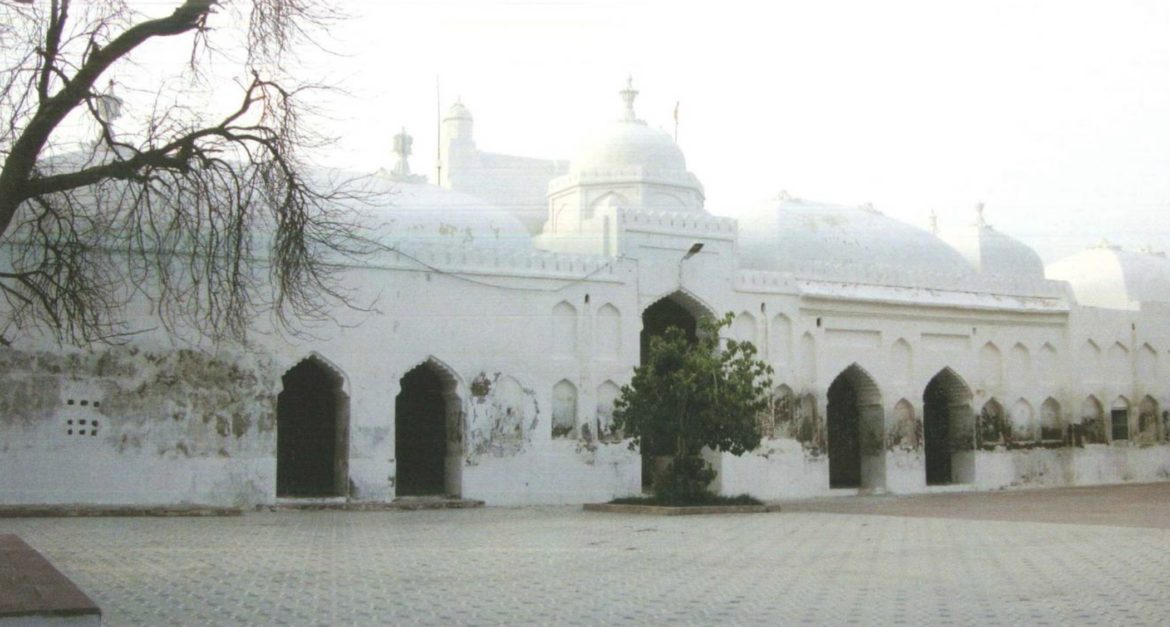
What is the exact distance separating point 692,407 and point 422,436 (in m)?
5.48

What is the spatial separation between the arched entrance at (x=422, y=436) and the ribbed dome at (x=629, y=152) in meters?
6.26

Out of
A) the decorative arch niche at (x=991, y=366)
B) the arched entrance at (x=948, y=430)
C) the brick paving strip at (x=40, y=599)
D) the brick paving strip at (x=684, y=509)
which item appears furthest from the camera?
the decorative arch niche at (x=991, y=366)

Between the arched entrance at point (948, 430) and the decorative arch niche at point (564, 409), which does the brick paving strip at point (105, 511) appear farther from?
the arched entrance at point (948, 430)

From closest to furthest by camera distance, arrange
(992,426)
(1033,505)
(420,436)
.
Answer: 1. (1033,505)
2. (420,436)
3. (992,426)

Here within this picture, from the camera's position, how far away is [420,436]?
23.2m

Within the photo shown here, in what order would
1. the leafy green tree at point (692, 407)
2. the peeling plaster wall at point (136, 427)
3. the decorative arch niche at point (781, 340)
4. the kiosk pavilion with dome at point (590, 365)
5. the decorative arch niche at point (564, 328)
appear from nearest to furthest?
the peeling plaster wall at point (136, 427) → the kiosk pavilion with dome at point (590, 365) → the leafy green tree at point (692, 407) → the decorative arch niche at point (564, 328) → the decorative arch niche at point (781, 340)

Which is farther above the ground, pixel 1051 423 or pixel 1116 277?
pixel 1116 277

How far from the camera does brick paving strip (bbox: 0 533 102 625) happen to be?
5.61 m

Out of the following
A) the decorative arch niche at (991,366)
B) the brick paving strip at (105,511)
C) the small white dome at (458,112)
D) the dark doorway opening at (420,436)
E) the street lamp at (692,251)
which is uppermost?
the small white dome at (458,112)

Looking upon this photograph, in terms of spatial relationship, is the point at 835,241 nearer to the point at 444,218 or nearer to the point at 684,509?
the point at 444,218

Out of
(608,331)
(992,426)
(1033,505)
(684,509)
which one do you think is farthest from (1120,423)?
(684,509)

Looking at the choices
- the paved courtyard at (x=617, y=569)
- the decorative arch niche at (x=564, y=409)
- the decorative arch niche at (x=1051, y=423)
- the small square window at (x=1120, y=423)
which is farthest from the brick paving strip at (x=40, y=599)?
the small square window at (x=1120, y=423)

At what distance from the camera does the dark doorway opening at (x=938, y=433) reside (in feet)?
92.5

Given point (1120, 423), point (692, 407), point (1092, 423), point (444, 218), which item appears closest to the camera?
point (692, 407)
